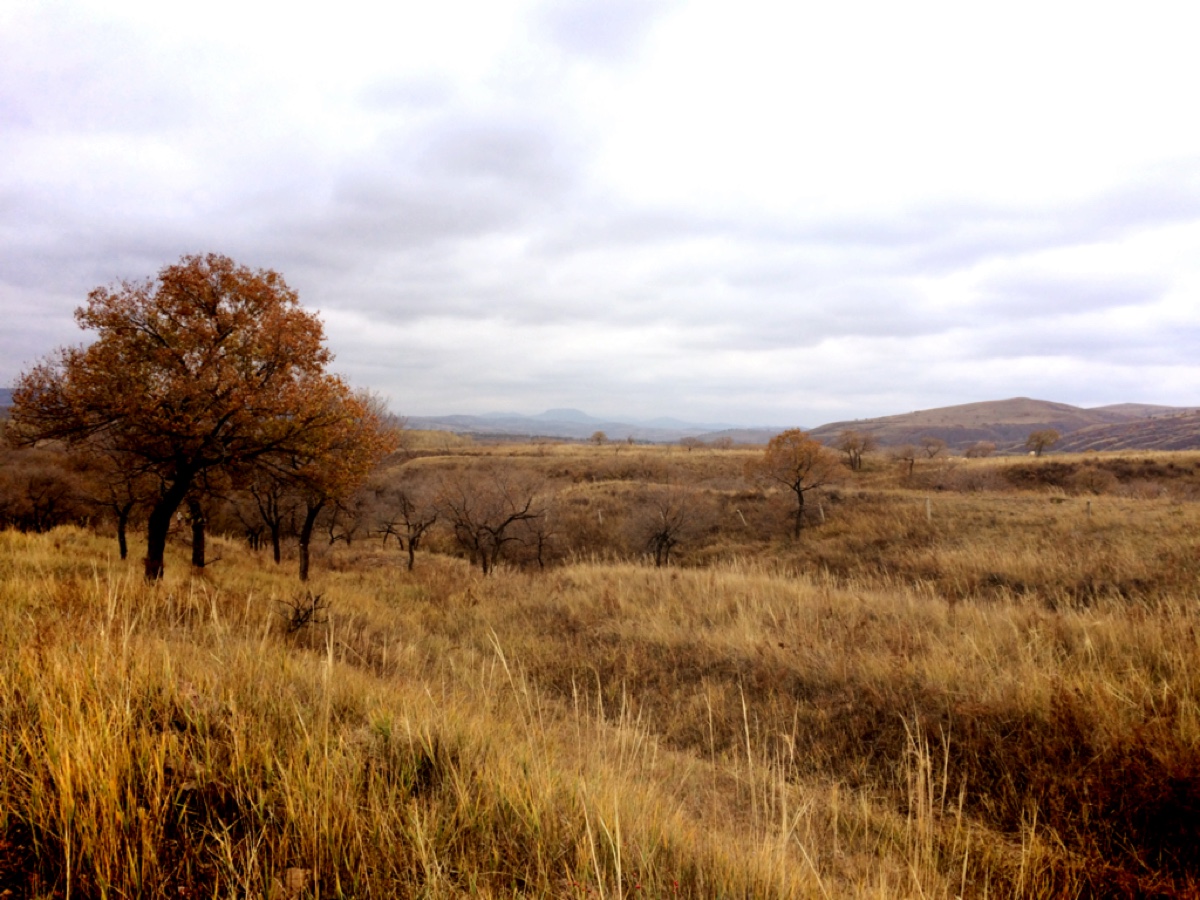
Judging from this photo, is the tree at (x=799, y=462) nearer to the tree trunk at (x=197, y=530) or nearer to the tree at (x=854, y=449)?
the tree at (x=854, y=449)

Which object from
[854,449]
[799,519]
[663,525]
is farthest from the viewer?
[854,449]

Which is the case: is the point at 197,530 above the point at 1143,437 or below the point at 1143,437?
below

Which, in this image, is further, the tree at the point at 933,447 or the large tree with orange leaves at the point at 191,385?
the tree at the point at 933,447

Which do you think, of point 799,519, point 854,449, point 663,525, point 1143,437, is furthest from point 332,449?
point 1143,437

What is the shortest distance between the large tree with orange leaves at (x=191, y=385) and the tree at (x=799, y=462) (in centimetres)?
2843

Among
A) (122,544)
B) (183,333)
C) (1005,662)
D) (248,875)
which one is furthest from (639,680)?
(122,544)

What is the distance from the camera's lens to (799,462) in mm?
33750

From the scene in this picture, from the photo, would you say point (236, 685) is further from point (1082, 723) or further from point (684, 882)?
point (1082, 723)

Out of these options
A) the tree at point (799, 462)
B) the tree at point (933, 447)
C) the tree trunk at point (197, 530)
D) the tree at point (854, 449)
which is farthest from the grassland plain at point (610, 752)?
the tree at point (933, 447)

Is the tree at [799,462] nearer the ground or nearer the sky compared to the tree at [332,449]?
nearer the ground

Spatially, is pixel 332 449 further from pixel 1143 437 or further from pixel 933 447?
pixel 1143 437

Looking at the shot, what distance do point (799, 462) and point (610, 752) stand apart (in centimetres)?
3221

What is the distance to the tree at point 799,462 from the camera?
33.7 meters

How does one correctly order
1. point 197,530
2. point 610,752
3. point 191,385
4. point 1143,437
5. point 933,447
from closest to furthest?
point 610,752
point 191,385
point 197,530
point 933,447
point 1143,437
